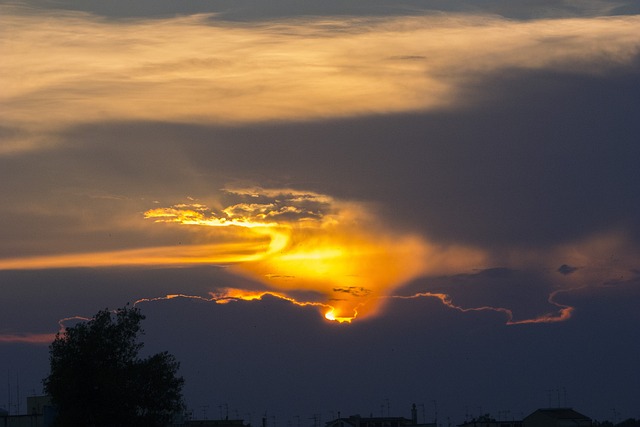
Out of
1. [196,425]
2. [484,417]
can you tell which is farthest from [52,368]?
[484,417]

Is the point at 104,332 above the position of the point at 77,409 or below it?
above

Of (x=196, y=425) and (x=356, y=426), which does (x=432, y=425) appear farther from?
(x=196, y=425)

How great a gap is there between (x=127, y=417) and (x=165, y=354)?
26.0 ft

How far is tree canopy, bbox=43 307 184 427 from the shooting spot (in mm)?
113938

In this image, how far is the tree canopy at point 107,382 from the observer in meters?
114

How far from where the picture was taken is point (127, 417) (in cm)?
11400

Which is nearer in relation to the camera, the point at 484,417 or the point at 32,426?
the point at 32,426

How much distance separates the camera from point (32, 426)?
425 feet

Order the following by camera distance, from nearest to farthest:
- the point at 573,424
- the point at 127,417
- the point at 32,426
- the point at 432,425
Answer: the point at 127,417
the point at 32,426
the point at 573,424
the point at 432,425

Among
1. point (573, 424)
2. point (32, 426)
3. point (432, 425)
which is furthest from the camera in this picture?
point (432, 425)

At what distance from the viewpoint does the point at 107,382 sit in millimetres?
113938

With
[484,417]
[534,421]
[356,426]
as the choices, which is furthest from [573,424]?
[356,426]

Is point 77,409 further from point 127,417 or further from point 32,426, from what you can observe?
point 32,426

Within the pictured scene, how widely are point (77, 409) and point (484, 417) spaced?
334 feet
